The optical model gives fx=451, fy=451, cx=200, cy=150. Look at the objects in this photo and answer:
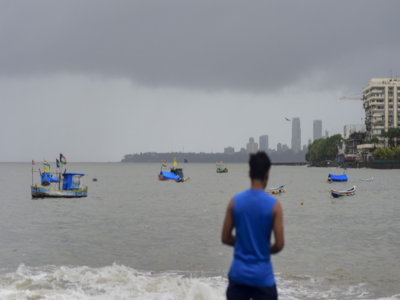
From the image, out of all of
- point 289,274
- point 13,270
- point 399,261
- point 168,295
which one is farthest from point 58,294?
point 399,261

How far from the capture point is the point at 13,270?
16.8 metres

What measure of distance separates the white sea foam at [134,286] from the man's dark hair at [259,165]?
7.83 meters

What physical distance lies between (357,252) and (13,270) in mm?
14789

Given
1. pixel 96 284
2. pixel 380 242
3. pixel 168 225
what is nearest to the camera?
pixel 96 284

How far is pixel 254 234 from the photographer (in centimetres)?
556

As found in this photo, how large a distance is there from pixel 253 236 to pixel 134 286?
9252 millimetres

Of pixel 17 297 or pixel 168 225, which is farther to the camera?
pixel 168 225

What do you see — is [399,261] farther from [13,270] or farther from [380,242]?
[13,270]

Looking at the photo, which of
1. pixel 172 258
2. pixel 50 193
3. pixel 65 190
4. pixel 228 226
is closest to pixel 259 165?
pixel 228 226

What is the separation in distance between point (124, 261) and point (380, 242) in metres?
13.5

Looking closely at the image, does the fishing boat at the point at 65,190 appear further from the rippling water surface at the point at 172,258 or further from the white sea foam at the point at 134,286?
the white sea foam at the point at 134,286

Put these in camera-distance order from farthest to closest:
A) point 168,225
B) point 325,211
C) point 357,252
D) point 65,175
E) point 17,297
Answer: point 65,175 → point 325,211 → point 168,225 → point 357,252 → point 17,297

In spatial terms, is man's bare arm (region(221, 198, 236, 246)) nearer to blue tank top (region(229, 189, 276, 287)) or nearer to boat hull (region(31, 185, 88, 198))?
blue tank top (region(229, 189, 276, 287))

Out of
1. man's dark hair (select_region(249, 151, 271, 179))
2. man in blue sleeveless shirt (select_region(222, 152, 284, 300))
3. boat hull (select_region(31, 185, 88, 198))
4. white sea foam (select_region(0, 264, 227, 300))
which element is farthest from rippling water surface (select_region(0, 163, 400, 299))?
boat hull (select_region(31, 185, 88, 198))
